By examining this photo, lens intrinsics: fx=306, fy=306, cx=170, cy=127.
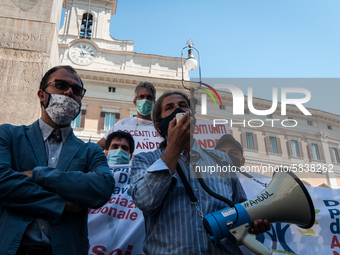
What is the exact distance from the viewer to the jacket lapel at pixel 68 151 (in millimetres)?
1944

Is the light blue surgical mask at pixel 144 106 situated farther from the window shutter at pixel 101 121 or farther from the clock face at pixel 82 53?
the clock face at pixel 82 53

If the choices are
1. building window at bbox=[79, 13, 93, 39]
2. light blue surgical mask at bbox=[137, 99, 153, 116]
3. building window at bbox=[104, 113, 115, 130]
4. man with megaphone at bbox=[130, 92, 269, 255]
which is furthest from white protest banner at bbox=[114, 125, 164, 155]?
building window at bbox=[79, 13, 93, 39]

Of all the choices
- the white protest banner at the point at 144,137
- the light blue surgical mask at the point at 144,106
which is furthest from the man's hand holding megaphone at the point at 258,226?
the light blue surgical mask at the point at 144,106

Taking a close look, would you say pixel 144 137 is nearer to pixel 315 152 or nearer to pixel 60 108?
pixel 60 108

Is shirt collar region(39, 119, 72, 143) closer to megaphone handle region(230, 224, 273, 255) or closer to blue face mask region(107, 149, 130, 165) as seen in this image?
megaphone handle region(230, 224, 273, 255)

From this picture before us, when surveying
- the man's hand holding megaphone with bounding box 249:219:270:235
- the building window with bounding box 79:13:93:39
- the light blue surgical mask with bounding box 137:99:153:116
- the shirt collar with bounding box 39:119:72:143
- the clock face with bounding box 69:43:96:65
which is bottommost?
the man's hand holding megaphone with bounding box 249:219:270:235

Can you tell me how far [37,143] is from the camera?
199 centimetres

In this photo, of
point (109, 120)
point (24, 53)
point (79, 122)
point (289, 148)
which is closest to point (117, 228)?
point (289, 148)

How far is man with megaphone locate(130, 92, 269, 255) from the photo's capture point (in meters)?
1.70

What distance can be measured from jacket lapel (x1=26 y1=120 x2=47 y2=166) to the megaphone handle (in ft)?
4.00

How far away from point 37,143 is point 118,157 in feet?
5.71

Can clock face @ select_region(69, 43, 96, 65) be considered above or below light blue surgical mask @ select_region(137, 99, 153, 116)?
above

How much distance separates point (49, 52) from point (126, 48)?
81.4 ft

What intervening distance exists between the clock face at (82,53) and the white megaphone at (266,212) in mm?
26767
